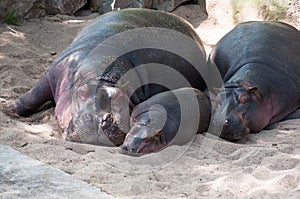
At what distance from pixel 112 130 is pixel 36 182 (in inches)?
38.8

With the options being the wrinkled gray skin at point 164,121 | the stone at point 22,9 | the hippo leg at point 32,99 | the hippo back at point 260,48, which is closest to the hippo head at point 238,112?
the wrinkled gray skin at point 164,121

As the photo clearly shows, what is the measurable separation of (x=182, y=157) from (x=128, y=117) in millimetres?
510

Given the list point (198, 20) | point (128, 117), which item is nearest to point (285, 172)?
point (128, 117)

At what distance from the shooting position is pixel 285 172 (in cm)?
380

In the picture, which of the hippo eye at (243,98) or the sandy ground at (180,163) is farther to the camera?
the hippo eye at (243,98)

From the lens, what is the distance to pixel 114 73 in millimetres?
4727

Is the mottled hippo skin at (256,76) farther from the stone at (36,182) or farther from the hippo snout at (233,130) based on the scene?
the stone at (36,182)

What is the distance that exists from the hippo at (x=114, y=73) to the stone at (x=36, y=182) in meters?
0.70

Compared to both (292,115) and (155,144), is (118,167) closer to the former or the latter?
(155,144)

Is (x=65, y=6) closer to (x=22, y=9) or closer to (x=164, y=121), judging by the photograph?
(x=22, y=9)

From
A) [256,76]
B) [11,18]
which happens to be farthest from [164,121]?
[11,18]

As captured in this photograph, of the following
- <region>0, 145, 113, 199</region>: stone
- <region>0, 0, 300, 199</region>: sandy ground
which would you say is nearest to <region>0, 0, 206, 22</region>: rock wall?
<region>0, 0, 300, 199</region>: sandy ground

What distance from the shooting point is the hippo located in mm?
4375

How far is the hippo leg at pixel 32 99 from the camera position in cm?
506
